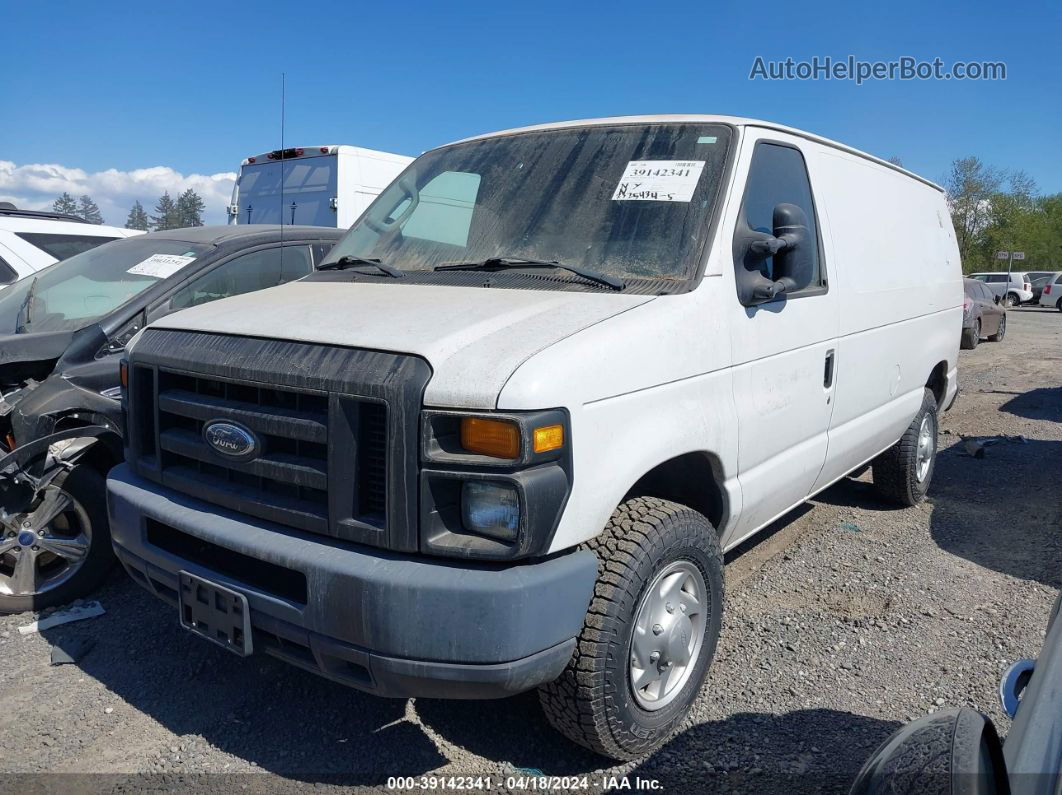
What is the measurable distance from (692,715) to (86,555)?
299 cm

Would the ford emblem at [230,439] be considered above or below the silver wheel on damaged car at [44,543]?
above

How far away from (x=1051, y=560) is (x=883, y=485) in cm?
110

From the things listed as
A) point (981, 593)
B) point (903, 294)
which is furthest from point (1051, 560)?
point (903, 294)

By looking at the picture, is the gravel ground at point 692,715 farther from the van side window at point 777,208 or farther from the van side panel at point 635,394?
the van side window at point 777,208

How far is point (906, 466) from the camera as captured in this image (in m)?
5.42

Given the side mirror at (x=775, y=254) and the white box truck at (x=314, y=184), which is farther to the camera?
the white box truck at (x=314, y=184)

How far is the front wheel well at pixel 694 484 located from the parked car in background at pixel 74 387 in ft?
8.83

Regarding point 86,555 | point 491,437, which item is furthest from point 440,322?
point 86,555

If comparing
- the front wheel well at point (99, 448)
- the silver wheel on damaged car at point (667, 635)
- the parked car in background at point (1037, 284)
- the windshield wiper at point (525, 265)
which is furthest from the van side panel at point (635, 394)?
the parked car in background at point (1037, 284)

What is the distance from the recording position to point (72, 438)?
3.99m

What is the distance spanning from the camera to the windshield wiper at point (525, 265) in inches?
116

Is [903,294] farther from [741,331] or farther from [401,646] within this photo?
[401,646]

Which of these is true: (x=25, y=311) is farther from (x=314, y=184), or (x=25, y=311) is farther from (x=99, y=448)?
(x=314, y=184)

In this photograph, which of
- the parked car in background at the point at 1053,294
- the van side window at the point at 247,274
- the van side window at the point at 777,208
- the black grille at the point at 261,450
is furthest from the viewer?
the parked car in background at the point at 1053,294
